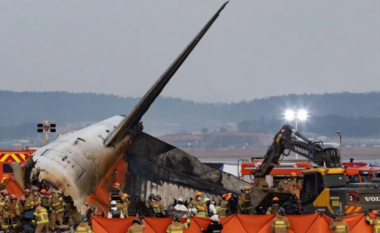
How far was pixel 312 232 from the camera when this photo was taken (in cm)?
1880

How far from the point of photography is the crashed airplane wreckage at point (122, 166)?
21.8 m

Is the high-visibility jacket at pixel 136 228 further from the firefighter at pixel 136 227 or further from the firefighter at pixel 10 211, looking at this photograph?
the firefighter at pixel 10 211

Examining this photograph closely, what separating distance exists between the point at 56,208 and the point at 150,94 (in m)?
7.17

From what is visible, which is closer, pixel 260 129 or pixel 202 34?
pixel 202 34

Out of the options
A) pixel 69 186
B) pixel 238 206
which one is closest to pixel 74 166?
pixel 69 186

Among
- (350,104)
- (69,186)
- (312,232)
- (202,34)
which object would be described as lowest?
(312,232)

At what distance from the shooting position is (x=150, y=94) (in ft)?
85.4

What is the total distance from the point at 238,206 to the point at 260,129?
13639 centimetres

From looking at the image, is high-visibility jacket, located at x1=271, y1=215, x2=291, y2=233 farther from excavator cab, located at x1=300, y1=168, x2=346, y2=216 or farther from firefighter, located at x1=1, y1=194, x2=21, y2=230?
firefighter, located at x1=1, y1=194, x2=21, y2=230

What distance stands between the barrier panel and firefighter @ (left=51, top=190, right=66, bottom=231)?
2.93 metres

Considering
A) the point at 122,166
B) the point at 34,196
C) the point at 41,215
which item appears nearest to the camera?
the point at 41,215

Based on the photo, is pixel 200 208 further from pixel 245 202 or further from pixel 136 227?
pixel 245 202

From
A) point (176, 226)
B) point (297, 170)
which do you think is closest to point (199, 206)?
point (176, 226)

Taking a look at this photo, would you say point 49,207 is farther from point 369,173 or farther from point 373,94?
point 373,94
